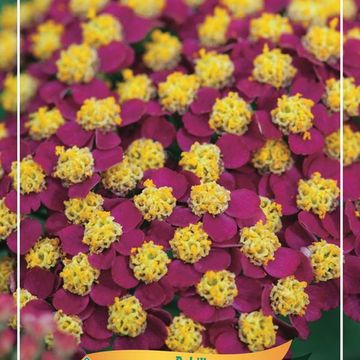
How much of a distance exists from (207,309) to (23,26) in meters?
0.60

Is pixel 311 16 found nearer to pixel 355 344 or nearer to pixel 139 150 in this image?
pixel 139 150

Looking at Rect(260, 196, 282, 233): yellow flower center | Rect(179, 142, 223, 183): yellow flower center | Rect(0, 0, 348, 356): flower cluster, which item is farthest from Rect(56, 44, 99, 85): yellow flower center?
Rect(260, 196, 282, 233): yellow flower center

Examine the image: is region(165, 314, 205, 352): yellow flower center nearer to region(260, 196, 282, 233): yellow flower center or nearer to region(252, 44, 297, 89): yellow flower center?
region(260, 196, 282, 233): yellow flower center

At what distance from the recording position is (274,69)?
39.0 inches

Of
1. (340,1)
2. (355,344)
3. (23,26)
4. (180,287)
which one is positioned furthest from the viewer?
(23,26)

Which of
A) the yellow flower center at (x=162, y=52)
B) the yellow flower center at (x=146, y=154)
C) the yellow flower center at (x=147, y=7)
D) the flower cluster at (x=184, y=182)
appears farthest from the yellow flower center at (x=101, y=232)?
the yellow flower center at (x=147, y=7)

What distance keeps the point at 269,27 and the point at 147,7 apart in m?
0.21

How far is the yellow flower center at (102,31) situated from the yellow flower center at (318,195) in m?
0.38

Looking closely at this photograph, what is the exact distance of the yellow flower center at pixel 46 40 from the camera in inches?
44.8

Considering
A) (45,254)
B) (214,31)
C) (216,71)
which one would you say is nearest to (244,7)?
(214,31)

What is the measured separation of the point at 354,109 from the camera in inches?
38.6

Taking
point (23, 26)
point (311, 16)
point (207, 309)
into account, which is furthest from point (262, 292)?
point (23, 26)

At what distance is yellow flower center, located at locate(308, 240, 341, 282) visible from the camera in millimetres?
866

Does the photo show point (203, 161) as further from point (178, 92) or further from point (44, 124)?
point (44, 124)
